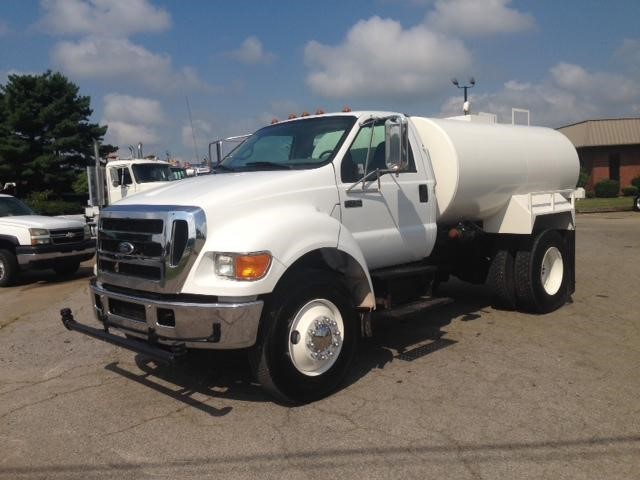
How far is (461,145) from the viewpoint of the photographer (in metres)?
6.37

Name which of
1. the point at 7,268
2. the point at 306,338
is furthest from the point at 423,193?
the point at 7,268

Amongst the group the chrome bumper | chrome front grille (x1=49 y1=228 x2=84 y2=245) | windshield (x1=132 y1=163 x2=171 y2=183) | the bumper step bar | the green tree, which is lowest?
the bumper step bar

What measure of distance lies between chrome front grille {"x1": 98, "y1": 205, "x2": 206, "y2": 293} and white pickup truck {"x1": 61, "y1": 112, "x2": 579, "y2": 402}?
0.03 feet

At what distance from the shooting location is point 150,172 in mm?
17531

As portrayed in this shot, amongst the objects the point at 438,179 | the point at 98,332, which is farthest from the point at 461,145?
the point at 98,332

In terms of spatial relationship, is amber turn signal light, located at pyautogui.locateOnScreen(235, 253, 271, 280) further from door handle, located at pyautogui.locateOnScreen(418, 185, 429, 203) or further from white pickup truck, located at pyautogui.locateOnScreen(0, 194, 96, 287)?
white pickup truck, located at pyautogui.locateOnScreen(0, 194, 96, 287)

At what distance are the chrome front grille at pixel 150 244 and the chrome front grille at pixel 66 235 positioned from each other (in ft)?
22.8

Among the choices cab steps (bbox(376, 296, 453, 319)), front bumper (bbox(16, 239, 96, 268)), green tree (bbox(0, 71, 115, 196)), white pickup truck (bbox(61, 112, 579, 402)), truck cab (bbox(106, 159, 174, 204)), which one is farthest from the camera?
green tree (bbox(0, 71, 115, 196))

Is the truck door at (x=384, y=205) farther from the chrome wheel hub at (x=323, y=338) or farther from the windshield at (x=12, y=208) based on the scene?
the windshield at (x=12, y=208)

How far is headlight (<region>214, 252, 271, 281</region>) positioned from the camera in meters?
4.12

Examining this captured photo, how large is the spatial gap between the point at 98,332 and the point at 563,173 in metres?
6.43

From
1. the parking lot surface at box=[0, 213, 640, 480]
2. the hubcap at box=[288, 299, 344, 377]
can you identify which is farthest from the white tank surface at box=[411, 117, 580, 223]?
the hubcap at box=[288, 299, 344, 377]

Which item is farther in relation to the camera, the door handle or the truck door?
the door handle

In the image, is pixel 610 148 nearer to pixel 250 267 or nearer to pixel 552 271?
pixel 552 271
